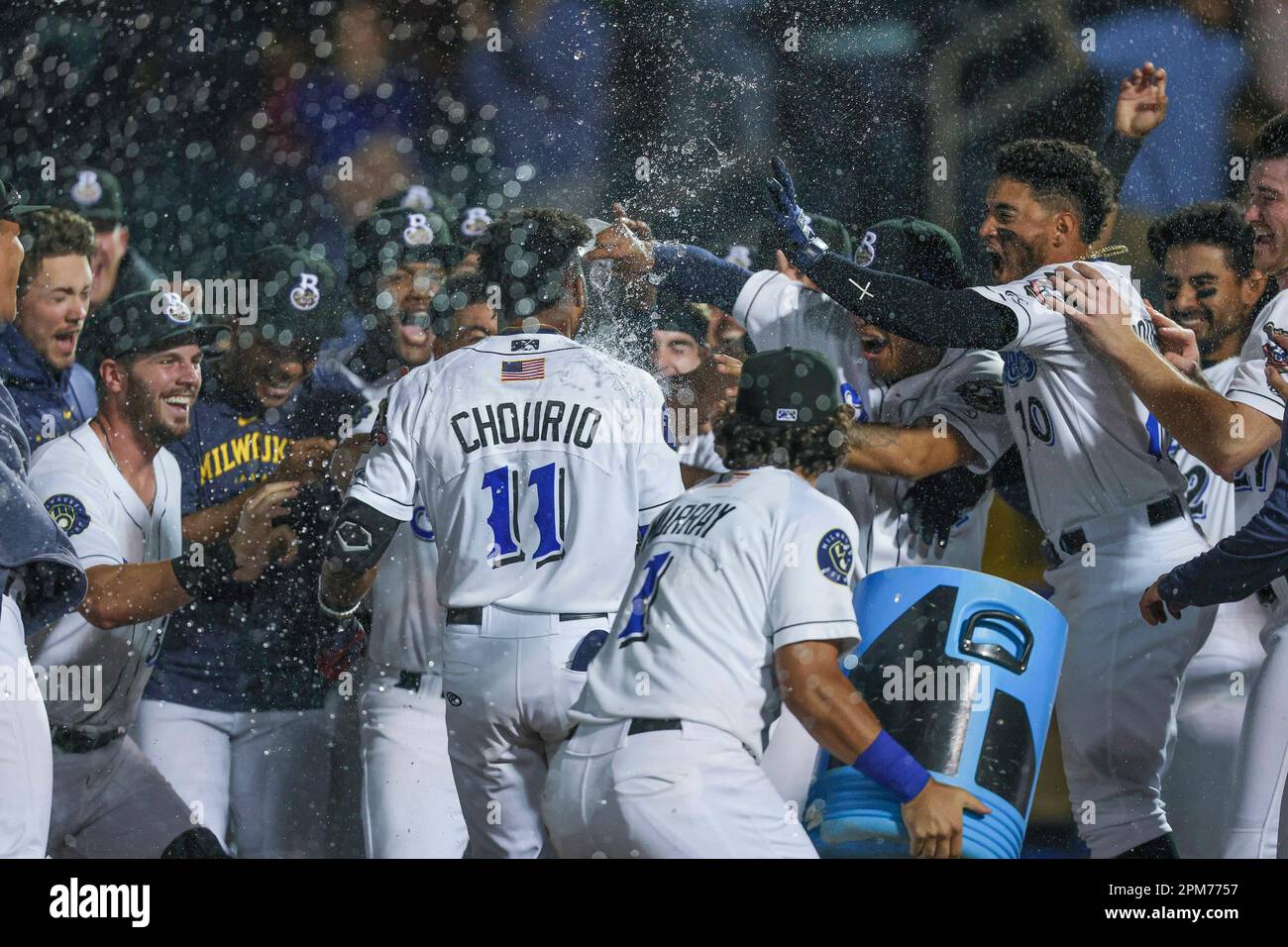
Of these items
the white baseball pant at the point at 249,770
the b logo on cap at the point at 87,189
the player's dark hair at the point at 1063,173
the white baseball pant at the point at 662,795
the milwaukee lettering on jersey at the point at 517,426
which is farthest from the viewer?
the b logo on cap at the point at 87,189

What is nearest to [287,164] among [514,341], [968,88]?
[514,341]

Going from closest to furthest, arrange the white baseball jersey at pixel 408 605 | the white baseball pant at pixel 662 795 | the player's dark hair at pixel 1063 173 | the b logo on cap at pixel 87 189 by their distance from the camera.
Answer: the white baseball pant at pixel 662 795 < the white baseball jersey at pixel 408 605 < the player's dark hair at pixel 1063 173 < the b logo on cap at pixel 87 189

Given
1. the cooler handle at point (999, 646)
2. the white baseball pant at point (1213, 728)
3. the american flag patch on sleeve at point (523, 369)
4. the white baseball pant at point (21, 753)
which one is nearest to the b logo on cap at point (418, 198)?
the american flag patch on sleeve at point (523, 369)

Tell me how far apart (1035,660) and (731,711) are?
90 centimetres

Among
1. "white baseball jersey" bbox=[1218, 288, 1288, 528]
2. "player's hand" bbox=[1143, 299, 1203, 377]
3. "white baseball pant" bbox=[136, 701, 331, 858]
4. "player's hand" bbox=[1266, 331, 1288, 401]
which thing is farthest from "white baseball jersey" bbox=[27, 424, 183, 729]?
"player's hand" bbox=[1266, 331, 1288, 401]

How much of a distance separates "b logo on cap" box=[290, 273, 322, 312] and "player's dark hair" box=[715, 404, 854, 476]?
1.23 metres

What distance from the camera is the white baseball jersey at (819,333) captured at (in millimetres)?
3768

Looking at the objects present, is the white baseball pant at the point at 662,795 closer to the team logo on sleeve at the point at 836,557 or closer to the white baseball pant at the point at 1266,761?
the team logo on sleeve at the point at 836,557

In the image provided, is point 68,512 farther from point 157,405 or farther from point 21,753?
point 21,753

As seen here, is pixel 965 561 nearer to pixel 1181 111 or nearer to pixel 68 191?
pixel 1181 111

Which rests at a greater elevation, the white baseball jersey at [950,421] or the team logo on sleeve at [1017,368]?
the team logo on sleeve at [1017,368]

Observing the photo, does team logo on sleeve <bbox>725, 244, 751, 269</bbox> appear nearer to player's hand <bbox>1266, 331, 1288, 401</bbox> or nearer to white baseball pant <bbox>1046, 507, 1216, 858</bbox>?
white baseball pant <bbox>1046, 507, 1216, 858</bbox>

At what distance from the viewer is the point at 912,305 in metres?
3.80

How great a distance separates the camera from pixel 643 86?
3.99m
